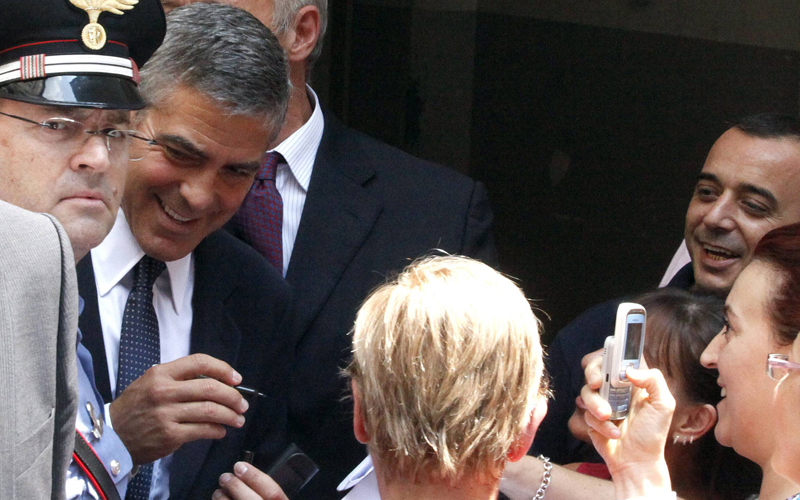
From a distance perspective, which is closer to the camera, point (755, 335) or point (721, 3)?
point (755, 335)

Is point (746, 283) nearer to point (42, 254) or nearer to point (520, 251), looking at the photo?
point (42, 254)

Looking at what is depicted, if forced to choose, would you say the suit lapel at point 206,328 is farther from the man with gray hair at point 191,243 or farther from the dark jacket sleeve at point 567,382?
the dark jacket sleeve at point 567,382

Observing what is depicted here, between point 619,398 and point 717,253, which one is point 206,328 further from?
point 717,253

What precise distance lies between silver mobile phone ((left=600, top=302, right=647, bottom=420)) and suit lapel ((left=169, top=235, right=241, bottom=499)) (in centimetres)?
98

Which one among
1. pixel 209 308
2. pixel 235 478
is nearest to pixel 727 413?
pixel 235 478

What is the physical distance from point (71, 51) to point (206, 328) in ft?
2.67

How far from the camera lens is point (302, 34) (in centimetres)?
285

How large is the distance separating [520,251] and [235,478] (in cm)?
268

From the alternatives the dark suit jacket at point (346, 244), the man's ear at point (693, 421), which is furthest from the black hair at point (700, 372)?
the dark suit jacket at point (346, 244)

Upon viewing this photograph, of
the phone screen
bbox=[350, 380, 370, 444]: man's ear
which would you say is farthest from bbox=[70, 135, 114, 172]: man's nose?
the phone screen

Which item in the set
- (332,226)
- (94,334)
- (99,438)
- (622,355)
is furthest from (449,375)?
(332,226)

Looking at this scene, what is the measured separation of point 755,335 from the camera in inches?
66.6

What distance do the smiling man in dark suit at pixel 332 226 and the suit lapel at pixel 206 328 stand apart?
0.81 ft

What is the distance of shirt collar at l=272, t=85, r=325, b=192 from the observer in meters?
2.65
